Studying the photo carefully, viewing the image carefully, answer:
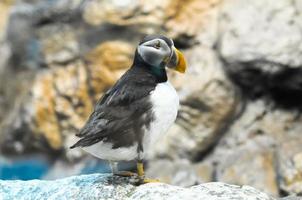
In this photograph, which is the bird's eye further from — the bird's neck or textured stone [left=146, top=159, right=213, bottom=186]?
textured stone [left=146, top=159, right=213, bottom=186]

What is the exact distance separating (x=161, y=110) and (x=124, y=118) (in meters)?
0.22

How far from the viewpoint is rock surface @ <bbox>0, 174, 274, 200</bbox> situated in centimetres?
448

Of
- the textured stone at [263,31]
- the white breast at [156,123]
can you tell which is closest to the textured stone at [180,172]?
the textured stone at [263,31]

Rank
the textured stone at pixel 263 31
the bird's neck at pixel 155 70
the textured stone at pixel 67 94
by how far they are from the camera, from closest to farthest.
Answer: the bird's neck at pixel 155 70, the textured stone at pixel 263 31, the textured stone at pixel 67 94

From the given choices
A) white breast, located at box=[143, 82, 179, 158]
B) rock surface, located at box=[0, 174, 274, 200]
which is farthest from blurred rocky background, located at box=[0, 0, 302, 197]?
white breast, located at box=[143, 82, 179, 158]

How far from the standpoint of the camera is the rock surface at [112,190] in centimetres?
448

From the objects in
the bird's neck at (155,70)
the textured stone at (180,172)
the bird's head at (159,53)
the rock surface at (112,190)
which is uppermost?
the bird's head at (159,53)

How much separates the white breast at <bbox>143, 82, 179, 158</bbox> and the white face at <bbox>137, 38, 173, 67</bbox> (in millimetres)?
151

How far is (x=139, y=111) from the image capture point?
14.7ft

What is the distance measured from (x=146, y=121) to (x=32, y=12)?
19.3ft

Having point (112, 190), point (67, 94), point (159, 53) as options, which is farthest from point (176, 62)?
point (67, 94)

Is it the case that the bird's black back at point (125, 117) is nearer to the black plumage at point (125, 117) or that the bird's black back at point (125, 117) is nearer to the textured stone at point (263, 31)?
the black plumage at point (125, 117)

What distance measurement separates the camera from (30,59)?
32.3 feet

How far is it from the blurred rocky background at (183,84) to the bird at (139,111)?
10.4ft
